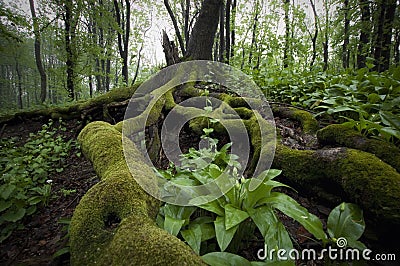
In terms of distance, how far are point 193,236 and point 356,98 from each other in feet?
11.4

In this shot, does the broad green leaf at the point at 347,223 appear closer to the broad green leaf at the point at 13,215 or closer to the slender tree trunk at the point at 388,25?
the broad green leaf at the point at 13,215

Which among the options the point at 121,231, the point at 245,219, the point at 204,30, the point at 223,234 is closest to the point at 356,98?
the point at 245,219

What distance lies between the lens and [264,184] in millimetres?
1731

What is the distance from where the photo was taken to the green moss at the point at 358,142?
6.85 feet

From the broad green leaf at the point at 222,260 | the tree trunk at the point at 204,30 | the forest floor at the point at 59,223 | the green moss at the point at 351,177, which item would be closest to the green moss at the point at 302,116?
the forest floor at the point at 59,223

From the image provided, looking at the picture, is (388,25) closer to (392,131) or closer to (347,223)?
(392,131)

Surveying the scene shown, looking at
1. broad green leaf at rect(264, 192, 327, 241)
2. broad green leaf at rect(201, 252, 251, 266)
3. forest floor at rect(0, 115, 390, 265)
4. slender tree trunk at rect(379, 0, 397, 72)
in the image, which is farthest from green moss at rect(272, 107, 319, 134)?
slender tree trunk at rect(379, 0, 397, 72)

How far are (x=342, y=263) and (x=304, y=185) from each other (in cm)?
87

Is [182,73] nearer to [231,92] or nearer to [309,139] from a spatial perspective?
[231,92]

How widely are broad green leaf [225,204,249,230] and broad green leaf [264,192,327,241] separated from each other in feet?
0.87

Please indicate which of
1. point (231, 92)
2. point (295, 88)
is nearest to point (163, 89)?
point (231, 92)

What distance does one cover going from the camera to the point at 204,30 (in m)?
6.00

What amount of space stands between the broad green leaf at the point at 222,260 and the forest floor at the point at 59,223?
1.64 ft

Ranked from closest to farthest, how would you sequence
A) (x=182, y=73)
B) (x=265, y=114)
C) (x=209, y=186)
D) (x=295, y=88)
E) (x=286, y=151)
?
1. (x=209, y=186)
2. (x=286, y=151)
3. (x=265, y=114)
4. (x=295, y=88)
5. (x=182, y=73)
